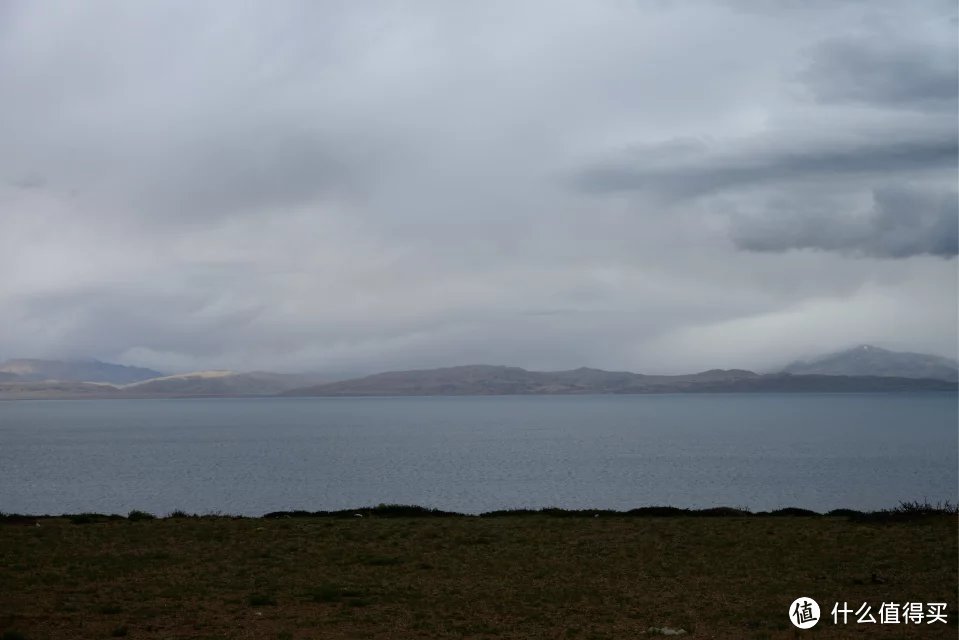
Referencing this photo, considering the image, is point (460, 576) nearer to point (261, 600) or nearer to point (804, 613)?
point (261, 600)

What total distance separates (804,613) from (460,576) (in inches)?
278

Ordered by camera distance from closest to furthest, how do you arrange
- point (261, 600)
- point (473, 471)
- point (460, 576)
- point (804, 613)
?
1. point (804, 613)
2. point (261, 600)
3. point (460, 576)
4. point (473, 471)

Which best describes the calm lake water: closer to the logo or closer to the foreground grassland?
the foreground grassland

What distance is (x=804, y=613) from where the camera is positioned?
51.9ft

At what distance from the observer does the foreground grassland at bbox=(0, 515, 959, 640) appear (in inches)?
601

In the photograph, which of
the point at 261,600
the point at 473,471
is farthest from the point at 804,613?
the point at 473,471

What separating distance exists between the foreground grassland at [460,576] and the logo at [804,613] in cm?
19

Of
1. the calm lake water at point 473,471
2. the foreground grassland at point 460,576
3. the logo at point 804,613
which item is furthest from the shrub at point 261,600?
the calm lake water at point 473,471

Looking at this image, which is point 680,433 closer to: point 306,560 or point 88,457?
point 88,457

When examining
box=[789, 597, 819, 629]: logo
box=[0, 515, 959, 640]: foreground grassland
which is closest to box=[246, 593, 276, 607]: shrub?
box=[0, 515, 959, 640]: foreground grassland

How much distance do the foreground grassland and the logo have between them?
188 millimetres

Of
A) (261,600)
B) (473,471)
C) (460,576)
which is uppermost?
(261,600)

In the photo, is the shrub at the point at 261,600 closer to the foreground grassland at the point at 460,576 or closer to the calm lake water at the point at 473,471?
the foreground grassland at the point at 460,576

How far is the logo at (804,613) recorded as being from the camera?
15.3m
